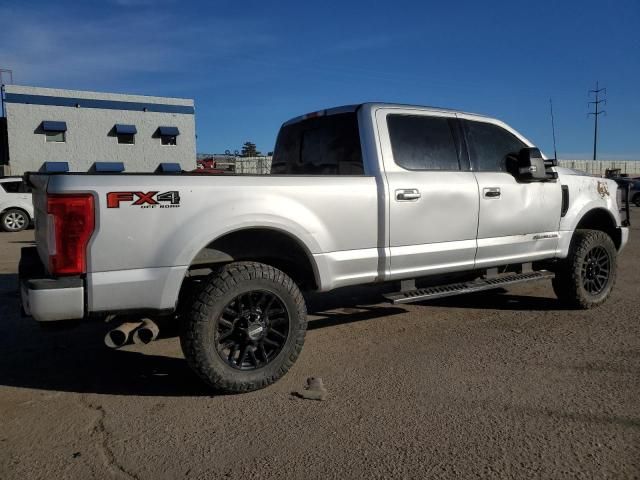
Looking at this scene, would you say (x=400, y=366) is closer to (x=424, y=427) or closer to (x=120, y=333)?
(x=424, y=427)

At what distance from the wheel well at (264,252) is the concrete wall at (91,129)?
26618mm

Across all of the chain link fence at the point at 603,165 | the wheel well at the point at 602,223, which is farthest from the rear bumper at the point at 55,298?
the chain link fence at the point at 603,165

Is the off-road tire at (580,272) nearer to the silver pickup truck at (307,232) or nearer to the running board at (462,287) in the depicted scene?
the silver pickup truck at (307,232)

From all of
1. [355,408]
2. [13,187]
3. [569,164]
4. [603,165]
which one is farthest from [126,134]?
[603,165]

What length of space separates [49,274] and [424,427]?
2.38 metres

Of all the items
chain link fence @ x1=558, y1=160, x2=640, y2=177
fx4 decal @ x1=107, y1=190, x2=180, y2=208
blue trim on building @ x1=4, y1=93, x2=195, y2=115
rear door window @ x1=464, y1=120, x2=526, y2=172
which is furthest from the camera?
chain link fence @ x1=558, y1=160, x2=640, y2=177

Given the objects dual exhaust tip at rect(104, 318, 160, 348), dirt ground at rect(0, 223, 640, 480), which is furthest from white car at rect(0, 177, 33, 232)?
dual exhaust tip at rect(104, 318, 160, 348)

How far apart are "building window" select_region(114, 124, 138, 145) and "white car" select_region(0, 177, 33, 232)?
15495 millimetres

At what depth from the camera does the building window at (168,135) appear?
30297mm

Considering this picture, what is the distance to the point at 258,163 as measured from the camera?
34.9 meters

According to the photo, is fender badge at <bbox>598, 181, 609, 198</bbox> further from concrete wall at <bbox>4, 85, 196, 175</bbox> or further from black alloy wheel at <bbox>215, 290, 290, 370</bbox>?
concrete wall at <bbox>4, 85, 196, 175</bbox>

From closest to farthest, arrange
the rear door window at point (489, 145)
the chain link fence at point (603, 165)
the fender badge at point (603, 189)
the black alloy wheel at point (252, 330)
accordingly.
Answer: the black alloy wheel at point (252, 330) → the rear door window at point (489, 145) → the fender badge at point (603, 189) → the chain link fence at point (603, 165)

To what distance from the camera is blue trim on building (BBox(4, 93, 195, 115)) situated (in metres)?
26.9

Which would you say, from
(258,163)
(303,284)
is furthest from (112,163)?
(303,284)
